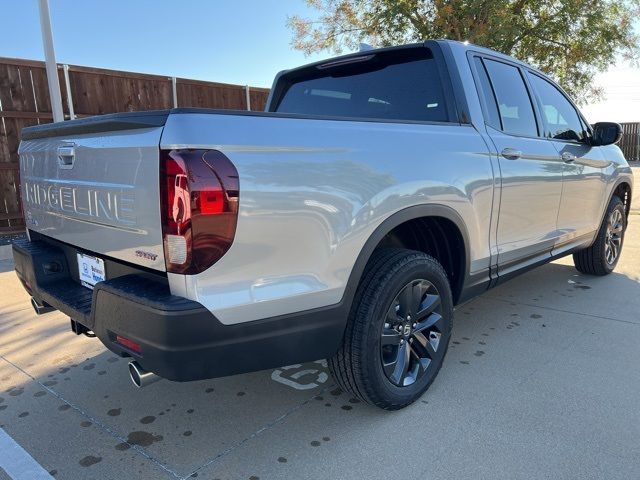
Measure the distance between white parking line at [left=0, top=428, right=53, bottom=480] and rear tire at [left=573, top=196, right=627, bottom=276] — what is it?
4.66m

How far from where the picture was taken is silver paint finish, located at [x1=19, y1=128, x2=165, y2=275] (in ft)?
5.87

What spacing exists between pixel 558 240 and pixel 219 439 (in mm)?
2899

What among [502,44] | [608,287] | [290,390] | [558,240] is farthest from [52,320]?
[502,44]

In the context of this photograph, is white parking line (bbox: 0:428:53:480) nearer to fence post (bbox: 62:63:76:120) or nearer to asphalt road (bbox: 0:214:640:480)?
asphalt road (bbox: 0:214:640:480)

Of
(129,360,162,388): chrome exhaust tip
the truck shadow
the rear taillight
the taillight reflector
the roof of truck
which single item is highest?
the roof of truck

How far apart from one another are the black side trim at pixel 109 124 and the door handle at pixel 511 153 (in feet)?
6.80

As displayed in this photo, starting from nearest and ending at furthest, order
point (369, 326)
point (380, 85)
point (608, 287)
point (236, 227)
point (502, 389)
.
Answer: point (236, 227) → point (369, 326) → point (502, 389) → point (380, 85) → point (608, 287)

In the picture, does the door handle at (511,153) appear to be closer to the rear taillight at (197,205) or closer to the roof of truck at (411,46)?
the roof of truck at (411,46)

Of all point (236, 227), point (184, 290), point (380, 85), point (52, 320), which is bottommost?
point (52, 320)

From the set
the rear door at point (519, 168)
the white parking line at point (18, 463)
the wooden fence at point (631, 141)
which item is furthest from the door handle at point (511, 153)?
the wooden fence at point (631, 141)

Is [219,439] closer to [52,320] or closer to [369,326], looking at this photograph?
[369,326]

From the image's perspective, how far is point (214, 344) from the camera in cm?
178

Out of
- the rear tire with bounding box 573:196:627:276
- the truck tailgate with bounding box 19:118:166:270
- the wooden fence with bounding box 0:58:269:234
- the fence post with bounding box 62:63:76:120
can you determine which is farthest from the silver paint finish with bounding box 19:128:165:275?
the fence post with bounding box 62:63:76:120

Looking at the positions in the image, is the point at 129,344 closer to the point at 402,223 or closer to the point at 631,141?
the point at 402,223
